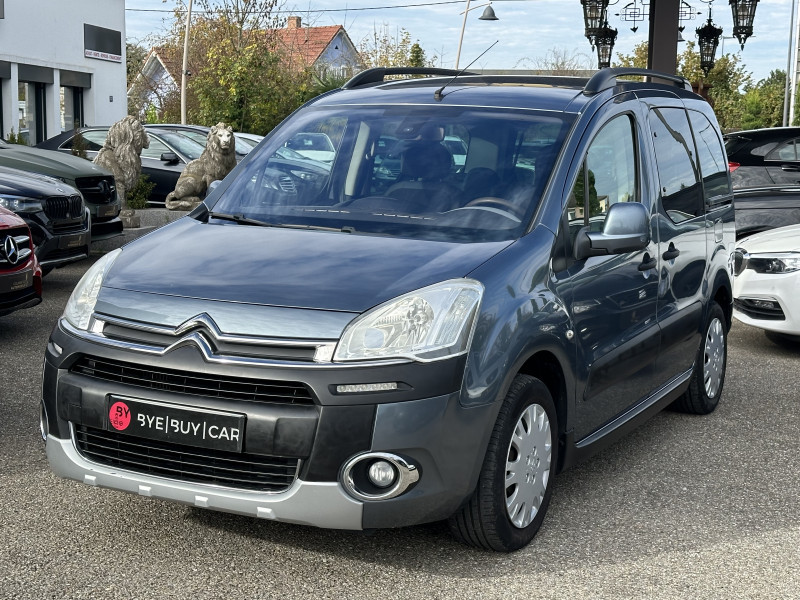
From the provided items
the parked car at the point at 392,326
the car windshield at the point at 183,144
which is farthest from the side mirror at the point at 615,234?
the car windshield at the point at 183,144

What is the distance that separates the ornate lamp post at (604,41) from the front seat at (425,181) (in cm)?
1193

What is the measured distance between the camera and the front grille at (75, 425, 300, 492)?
11.8 ft

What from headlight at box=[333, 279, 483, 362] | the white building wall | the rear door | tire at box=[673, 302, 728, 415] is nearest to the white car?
tire at box=[673, 302, 728, 415]

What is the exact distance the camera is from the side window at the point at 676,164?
214 inches

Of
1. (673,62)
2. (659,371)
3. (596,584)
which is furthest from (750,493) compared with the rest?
(673,62)

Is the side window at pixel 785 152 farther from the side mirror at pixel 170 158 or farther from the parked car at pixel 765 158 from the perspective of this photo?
the side mirror at pixel 170 158

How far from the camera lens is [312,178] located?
484cm

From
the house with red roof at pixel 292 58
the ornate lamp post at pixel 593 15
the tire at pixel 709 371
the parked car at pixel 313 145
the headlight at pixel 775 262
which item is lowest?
the tire at pixel 709 371

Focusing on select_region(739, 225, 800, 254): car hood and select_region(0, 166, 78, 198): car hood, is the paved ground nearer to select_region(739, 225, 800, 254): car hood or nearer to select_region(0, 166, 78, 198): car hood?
select_region(739, 225, 800, 254): car hood

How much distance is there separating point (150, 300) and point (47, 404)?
558 mm

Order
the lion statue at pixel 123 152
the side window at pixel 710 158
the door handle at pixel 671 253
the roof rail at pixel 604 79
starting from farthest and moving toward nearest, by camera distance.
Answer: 1. the lion statue at pixel 123 152
2. the side window at pixel 710 158
3. the door handle at pixel 671 253
4. the roof rail at pixel 604 79

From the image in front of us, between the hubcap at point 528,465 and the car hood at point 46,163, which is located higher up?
the car hood at point 46,163

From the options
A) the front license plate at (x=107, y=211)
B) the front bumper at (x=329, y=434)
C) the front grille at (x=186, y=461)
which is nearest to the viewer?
the front bumper at (x=329, y=434)

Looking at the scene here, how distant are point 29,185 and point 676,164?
595 cm
